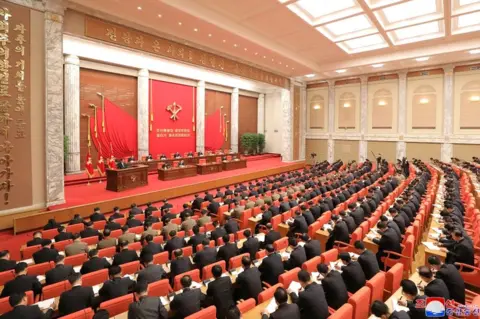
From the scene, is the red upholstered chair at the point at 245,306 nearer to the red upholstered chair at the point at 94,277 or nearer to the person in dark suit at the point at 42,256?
the red upholstered chair at the point at 94,277

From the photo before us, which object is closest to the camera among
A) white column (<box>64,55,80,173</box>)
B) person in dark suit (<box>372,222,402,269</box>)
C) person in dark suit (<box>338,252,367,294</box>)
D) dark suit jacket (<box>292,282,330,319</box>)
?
dark suit jacket (<box>292,282,330,319</box>)

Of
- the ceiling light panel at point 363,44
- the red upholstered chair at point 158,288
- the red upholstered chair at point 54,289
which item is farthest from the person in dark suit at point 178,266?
the ceiling light panel at point 363,44

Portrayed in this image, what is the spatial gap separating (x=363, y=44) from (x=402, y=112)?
512 cm

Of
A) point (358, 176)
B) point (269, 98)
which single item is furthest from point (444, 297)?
point (269, 98)

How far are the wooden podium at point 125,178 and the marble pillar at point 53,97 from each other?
171 centimetres

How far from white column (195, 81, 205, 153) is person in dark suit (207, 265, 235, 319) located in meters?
12.9

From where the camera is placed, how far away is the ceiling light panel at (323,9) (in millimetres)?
9082

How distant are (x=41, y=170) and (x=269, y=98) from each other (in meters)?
15.6

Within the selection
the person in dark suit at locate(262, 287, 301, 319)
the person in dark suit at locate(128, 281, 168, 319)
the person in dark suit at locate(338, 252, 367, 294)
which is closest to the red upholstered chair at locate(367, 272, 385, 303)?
the person in dark suit at locate(338, 252, 367, 294)

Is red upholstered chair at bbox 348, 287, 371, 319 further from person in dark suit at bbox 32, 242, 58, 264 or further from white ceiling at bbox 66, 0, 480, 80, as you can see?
white ceiling at bbox 66, 0, 480, 80

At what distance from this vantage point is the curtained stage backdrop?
1409 cm

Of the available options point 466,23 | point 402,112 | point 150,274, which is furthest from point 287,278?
point 402,112

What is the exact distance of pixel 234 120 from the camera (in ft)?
60.1

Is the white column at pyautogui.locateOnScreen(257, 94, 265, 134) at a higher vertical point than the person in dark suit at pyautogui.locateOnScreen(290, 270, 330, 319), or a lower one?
higher
